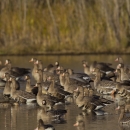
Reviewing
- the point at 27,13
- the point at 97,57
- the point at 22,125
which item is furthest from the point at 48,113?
the point at 27,13

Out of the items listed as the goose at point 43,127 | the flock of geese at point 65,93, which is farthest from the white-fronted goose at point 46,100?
the goose at point 43,127

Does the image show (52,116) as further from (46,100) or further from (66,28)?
(66,28)

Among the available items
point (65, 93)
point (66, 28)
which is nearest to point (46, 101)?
point (65, 93)

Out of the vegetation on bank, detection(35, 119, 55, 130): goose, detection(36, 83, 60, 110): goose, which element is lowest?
detection(35, 119, 55, 130): goose

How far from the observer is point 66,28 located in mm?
37250

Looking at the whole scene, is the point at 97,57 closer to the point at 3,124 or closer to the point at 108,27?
the point at 108,27

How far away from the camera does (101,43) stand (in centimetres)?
3678

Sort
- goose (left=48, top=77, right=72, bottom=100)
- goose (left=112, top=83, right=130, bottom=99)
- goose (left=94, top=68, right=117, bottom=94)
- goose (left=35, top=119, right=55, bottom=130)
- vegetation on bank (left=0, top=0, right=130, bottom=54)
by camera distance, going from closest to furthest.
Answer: goose (left=35, top=119, right=55, bottom=130)
goose (left=48, top=77, right=72, bottom=100)
goose (left=112, top=83, right=130, bottom=99)
goose (left=94, top=68, right=117, bottom=94)
vegetation on bank (left=0, top=0, right=130, bottom=54)

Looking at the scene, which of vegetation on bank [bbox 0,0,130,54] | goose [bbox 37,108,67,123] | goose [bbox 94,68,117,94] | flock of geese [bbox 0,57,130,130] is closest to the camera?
goose [bbox 37,108,67,123]

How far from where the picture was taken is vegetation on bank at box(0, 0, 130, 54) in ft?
120

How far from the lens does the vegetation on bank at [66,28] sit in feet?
120

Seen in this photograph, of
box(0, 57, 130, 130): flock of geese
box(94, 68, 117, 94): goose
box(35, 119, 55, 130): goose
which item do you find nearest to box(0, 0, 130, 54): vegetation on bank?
box(0, 57, 130, 130): flock of geese

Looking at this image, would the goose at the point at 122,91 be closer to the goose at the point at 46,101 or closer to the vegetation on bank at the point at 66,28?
the goose at the point at 46,101

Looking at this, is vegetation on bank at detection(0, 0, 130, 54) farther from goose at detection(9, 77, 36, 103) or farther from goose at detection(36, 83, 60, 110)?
goose at detection(36, 83, 60, 110)
